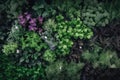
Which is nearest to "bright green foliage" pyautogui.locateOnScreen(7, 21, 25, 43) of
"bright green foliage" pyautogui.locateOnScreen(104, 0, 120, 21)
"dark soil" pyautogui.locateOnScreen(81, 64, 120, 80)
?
"dark soil" pyautogui.locateOnScreen(81, 64, 120, 80)

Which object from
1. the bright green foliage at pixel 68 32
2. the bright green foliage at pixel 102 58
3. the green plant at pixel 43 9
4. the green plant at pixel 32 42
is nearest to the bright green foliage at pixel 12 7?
the green plant at pixel 43 9

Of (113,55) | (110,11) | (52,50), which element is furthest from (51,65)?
(110,11)

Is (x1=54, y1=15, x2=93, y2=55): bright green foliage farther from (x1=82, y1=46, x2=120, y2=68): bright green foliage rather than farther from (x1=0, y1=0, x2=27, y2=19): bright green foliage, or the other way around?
(x1=0, y1=0, x2=27, y2=19): bright green foliage

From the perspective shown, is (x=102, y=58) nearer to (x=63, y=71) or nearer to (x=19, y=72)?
(x=63, y=71)

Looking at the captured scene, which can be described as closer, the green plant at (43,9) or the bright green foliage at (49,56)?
the bright green foliage at (49,56)

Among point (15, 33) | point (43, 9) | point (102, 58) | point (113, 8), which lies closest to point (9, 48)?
point (15, 33)

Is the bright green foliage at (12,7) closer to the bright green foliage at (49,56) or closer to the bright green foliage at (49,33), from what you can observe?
the bright green foliage at (49,33)

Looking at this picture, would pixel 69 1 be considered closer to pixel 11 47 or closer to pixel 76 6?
pixel 76 6
